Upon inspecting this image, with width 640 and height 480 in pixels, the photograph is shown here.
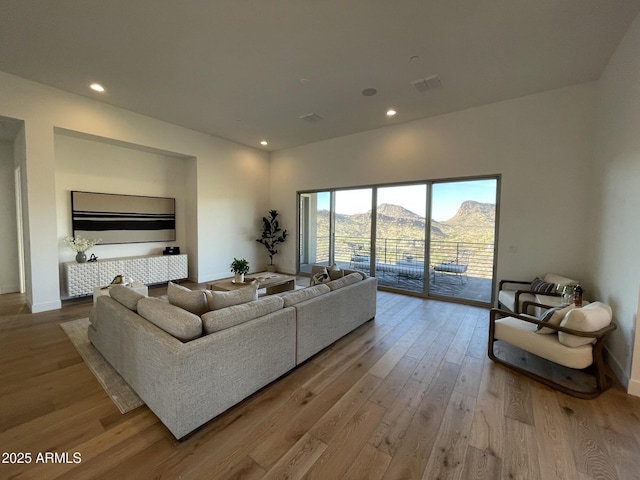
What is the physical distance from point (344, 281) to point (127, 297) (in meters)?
2.31

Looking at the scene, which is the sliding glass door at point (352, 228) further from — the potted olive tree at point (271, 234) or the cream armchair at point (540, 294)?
the cream armchair at point (540, 294)

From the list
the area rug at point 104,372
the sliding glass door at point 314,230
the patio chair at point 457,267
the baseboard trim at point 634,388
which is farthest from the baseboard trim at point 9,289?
the baseboard trim at point 634,388

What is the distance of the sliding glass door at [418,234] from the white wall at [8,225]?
19.9 ft

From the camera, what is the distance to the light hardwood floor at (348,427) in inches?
60.6

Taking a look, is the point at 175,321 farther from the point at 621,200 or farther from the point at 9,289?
the point at 9,289

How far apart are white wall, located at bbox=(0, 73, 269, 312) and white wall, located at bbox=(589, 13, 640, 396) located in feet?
21.7

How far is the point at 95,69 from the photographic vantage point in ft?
11.4

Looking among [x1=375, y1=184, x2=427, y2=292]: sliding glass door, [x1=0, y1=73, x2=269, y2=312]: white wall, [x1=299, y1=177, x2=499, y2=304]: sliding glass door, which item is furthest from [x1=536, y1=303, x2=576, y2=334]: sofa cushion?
[x1=0, y1=73, x2=269, y2=312]: white wall

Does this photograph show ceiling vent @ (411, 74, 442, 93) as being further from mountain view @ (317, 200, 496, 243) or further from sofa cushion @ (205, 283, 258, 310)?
sofa cushion @ (205, 283, 258, 310)

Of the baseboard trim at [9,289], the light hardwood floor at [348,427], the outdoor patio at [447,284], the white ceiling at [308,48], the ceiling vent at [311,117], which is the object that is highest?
the ceiling vent at [311,117]

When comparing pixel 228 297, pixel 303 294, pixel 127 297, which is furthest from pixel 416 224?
pixel 127 297

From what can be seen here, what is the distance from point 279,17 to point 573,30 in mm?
3004

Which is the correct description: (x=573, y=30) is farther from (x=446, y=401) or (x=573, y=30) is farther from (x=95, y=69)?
(x=95, y=69)

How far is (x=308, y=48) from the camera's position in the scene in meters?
2.98
